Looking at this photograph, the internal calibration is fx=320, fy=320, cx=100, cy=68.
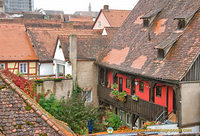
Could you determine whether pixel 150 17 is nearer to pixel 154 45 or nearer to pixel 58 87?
A: pixel 154 45

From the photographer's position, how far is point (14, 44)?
31.3 metres

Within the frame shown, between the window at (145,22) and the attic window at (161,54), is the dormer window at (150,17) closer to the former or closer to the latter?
the window at (145,22)

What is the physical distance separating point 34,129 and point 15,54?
22370 millimetres

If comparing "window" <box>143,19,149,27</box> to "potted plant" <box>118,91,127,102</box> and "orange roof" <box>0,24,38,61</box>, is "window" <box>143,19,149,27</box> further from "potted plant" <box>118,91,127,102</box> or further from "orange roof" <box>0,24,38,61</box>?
"orange roof" <box>0,24,38,61</box>

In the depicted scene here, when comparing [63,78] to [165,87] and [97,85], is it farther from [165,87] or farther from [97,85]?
[165,87]

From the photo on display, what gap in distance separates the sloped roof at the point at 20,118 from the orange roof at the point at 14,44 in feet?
68.5

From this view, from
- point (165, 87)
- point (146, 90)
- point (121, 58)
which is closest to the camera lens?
point (165, 87)

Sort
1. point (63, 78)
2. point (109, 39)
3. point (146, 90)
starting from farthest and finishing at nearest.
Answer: point (109, 39), point (63, 78), point (146, 90)

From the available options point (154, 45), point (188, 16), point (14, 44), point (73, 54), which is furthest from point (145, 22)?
point (14, 44)

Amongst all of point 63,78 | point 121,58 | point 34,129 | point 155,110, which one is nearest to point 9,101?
point 34,129

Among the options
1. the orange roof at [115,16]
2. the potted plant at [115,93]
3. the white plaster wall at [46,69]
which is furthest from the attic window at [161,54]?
the orange roof at [115,16]

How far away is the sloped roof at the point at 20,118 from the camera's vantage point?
847cm

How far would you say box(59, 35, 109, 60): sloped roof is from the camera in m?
27.8

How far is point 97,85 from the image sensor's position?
2830 centimetres
